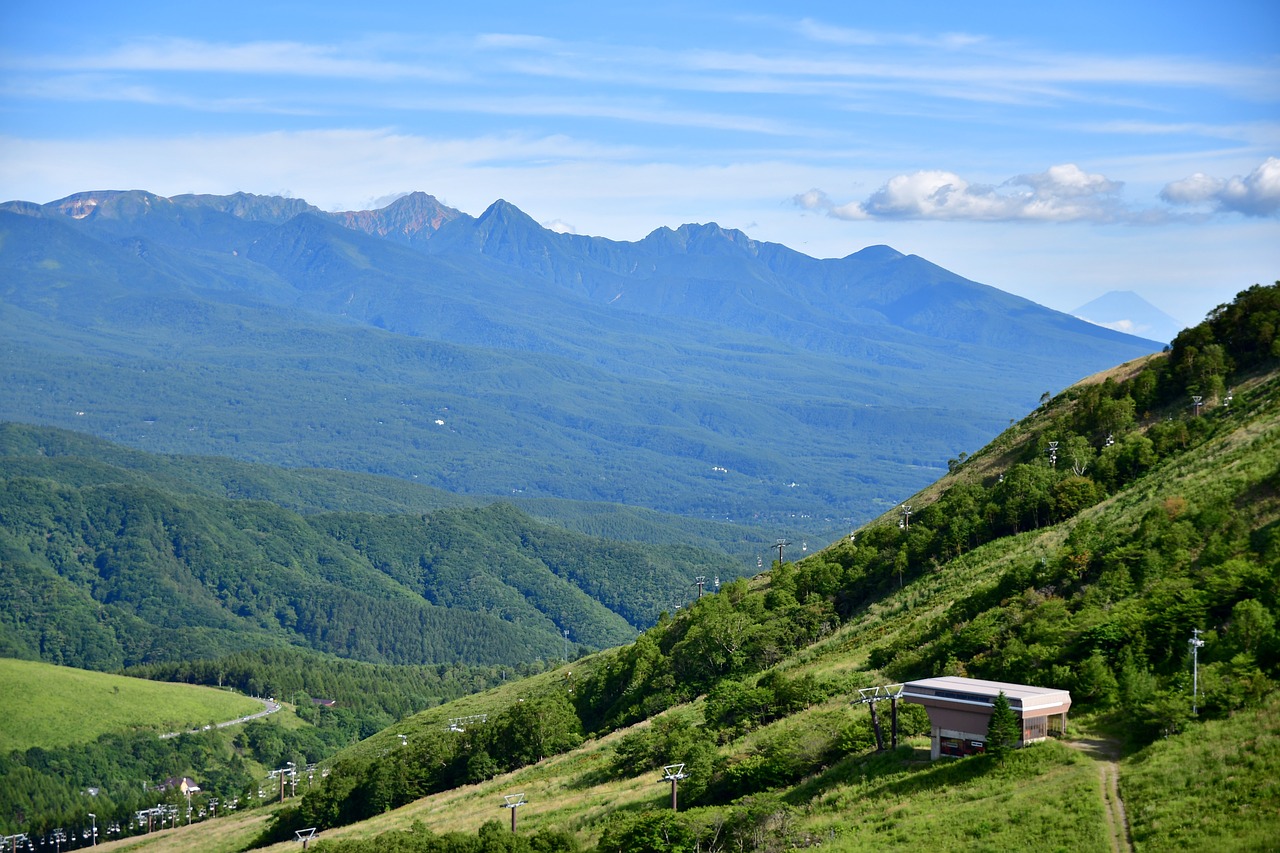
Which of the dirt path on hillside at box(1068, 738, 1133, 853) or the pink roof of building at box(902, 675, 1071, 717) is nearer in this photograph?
the dirt path on hillside at box(1068, 738, 1133, 853)

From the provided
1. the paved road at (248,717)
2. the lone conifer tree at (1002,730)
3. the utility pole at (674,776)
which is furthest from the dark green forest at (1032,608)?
the paved road at (248,717)

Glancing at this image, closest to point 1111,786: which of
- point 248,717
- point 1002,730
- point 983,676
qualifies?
point 1002,730

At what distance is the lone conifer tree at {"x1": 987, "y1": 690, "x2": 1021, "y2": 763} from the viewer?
3928 cm

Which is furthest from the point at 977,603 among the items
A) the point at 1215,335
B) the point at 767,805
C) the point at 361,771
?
the point at 361,771

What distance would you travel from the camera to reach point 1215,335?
254 ft

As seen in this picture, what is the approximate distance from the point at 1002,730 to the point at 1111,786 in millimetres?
3677

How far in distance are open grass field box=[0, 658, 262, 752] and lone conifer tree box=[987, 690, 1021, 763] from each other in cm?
13355

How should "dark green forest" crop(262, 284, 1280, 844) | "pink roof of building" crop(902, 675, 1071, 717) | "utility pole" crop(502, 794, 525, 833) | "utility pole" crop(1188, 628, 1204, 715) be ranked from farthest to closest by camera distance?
"utility pole" crop(502, 794, 525, 833) → "dark green forest" crop(262, 284, 1280, 844) → "pink roof of building" crop(902, 675, 1071, 717) → "utility pole" crop(1188, 628, 1204, 715)

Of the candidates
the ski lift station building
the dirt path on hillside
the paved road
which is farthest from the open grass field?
the dirt path on hillside

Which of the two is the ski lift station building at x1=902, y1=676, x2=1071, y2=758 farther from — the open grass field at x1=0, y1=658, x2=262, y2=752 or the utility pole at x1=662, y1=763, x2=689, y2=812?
the open grass field at x1=0, y1=658, x2=262, y2=752

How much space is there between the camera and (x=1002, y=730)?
129 ft

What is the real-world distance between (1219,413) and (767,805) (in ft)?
130

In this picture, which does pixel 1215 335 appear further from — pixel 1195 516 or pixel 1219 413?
pixel 1195 516

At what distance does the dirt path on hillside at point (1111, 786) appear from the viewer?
33.7 m
